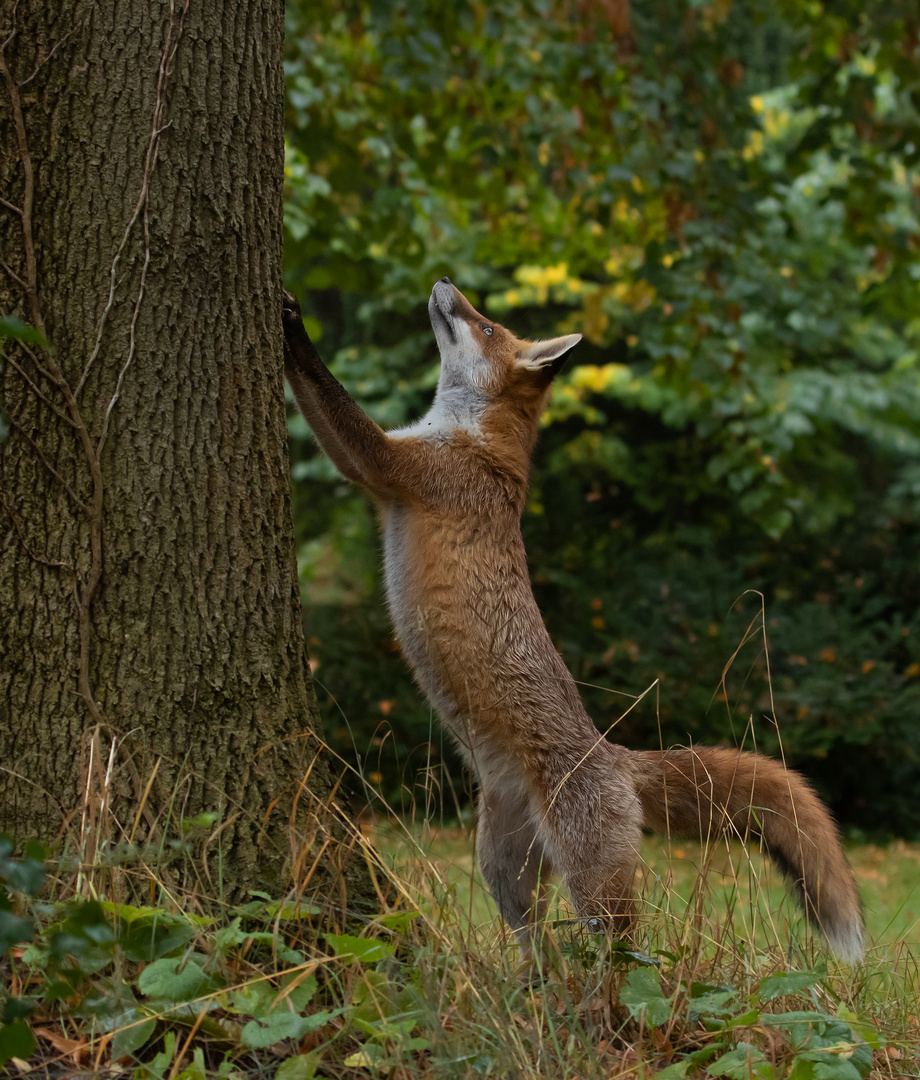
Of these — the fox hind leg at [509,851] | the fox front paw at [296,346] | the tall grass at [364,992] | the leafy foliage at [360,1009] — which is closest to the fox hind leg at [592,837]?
the fox hind leg at [509,851]

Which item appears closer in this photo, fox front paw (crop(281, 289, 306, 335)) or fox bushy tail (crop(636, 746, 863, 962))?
fox bushy tail (crop(636, 746, 863, 962))

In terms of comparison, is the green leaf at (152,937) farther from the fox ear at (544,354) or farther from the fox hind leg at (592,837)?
the fox ear at (544,354)

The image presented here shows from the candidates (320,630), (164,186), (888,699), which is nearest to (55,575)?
(164,186)

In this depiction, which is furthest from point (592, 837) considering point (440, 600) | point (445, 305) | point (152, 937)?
point (445, 305)

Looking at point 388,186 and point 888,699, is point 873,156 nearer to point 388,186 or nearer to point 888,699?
point 388,186

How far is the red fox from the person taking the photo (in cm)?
389

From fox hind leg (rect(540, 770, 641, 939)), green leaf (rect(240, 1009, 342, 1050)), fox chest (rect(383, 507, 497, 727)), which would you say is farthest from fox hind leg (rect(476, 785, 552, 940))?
green leaf (rect(240, 1009, 342, 1050))

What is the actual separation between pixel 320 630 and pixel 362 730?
1224 millimetres

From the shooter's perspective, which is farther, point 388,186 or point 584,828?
point 388,186

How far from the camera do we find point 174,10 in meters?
3.05

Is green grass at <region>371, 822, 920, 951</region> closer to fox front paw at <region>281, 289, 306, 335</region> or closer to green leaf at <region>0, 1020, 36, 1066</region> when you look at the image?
green leaf at <region>0, 1020, 36, 1066</region>

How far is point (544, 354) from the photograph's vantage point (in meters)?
5.12

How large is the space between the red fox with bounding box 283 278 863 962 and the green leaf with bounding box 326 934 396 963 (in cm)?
126

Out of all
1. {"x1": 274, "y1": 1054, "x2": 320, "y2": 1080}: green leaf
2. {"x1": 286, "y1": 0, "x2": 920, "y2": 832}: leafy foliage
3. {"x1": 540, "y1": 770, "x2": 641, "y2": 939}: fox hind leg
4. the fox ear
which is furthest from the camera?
{"x1": 286, "y1": 0, "x2": 920, "y2": 832}: leafy foliage
